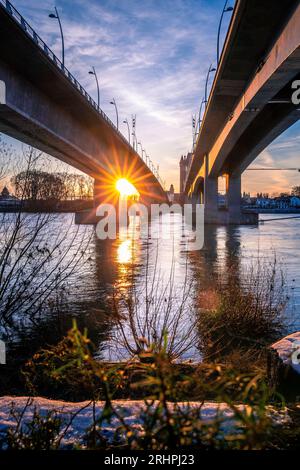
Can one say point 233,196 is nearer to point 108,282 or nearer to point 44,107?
point 44,107

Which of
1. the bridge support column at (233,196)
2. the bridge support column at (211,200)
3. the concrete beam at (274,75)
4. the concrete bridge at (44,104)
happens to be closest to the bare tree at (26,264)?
the concrete bridge at (44,104)

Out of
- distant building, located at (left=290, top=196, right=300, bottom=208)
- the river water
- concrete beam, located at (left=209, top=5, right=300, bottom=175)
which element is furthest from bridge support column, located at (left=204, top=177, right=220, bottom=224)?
distant building, located at (left=290, top=196, right=300, bottom=208)

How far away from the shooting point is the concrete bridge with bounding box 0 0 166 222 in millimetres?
19902

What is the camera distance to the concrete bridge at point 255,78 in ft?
48.2

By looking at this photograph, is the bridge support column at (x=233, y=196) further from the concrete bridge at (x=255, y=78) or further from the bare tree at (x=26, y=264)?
the bare tree at (x=26, y=264)

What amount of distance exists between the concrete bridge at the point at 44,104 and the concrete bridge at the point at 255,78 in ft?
31.5

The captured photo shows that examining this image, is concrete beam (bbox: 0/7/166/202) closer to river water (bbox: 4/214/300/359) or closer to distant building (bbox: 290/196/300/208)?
river water (bbox: 4/214/300/359)

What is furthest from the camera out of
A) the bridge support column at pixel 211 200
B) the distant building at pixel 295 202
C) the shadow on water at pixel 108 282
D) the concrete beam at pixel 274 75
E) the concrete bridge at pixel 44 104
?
the distant building at pixel 295 202

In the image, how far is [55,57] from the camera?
23859mm
